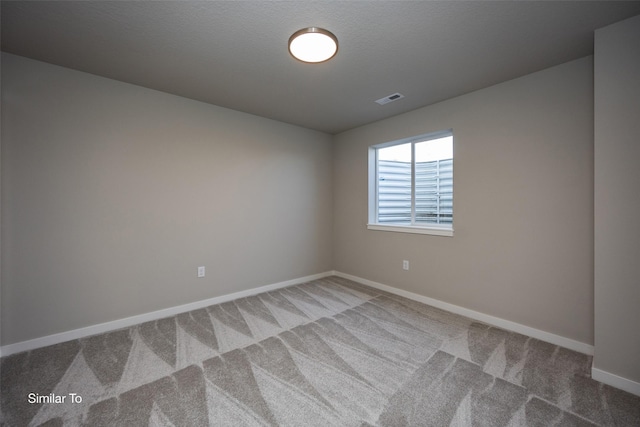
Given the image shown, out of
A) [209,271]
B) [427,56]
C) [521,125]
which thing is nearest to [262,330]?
[209,271]

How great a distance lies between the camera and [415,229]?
A: 3.31m

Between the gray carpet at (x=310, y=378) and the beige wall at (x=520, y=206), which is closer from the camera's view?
the gray carpet at (x=310, y=378)

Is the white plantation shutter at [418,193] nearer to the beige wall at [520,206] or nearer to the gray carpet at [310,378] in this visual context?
the beige wall at [520,206]

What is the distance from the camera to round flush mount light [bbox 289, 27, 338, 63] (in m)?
1.78

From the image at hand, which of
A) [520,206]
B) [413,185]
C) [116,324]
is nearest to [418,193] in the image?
[413,185]

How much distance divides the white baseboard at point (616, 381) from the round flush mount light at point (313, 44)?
10.0 feet

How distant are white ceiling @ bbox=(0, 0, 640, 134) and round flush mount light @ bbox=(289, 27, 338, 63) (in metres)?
0.05

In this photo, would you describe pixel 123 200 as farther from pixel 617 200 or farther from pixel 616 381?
pixel 616 381

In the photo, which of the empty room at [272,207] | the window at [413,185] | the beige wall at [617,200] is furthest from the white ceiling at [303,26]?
the window at [413,185]

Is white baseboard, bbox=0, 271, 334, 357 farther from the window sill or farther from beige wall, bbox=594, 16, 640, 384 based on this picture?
beige wall, bbox=594, 16, 640, 384

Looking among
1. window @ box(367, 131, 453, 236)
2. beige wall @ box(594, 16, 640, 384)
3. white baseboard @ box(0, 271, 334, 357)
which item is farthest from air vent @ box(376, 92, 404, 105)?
white baseboard @ box(0, 271, 334, 357)

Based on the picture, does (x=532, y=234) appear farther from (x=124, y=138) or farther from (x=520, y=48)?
(x=124, y=138)

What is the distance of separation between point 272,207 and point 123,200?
5.74ft

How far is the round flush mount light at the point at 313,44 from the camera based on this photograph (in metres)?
1.78
